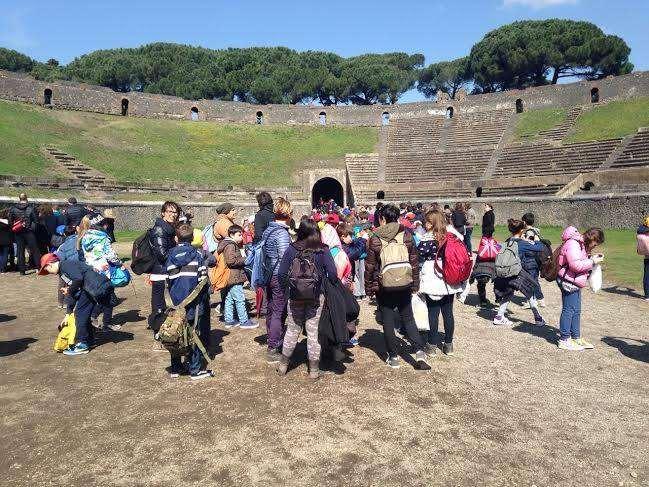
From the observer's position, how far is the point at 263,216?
6543 millimetres

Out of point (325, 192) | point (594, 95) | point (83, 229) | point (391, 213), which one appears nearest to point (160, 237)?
point (83, 229)

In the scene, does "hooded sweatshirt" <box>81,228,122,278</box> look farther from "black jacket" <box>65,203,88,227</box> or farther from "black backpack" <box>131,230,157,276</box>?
"black jacket" <box>65,203,88,227</box>

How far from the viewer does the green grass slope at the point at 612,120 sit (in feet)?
104

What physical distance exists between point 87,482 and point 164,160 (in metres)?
34.4

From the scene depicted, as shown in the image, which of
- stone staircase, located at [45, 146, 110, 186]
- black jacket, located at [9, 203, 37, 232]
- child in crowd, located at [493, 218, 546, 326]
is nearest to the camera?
child in crowd, located at [493, 218, 546, 326]

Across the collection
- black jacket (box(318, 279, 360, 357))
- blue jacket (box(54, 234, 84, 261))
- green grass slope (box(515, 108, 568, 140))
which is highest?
green grass slope (box(515, 108, 568, 140))

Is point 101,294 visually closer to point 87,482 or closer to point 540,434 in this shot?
point 87,482

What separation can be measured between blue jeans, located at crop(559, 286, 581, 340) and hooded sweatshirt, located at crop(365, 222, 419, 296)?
2243 mm

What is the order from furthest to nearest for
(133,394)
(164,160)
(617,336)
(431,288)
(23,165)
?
(164,160) < (23,165) < (617,336) < (431,288) < (133,394)

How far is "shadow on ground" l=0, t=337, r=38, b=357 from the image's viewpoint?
19.7ft

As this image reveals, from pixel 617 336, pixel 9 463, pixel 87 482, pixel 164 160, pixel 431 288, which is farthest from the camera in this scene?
pixel 164 160

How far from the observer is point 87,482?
3.12 m

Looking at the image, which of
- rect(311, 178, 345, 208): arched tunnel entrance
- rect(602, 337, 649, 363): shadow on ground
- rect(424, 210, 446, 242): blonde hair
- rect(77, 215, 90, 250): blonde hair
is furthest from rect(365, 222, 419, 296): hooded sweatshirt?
rect(311, 178, 345, 208): arched tunnel entrance

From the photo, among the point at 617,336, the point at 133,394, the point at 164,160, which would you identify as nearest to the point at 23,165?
the point at 164,160
